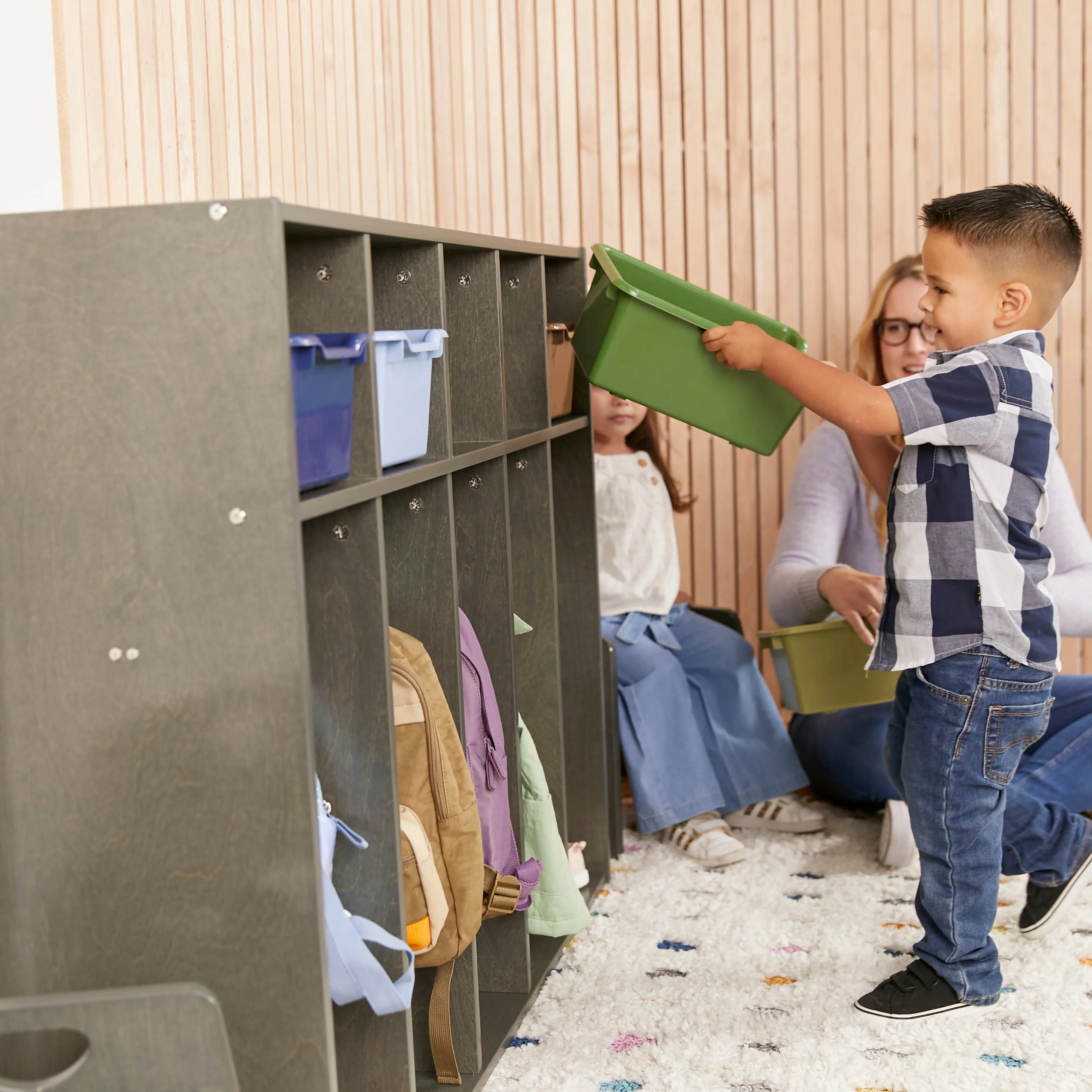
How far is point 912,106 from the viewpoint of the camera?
3482mm

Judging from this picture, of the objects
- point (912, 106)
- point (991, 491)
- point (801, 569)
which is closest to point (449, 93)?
point (912, 106)

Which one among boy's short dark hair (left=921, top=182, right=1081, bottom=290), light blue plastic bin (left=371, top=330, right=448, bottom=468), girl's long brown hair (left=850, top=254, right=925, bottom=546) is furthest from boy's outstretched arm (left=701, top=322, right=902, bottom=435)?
girl's long brown hair (left=850, top=254, right=925, bottom=546)

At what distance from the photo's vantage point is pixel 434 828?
5.73 feet

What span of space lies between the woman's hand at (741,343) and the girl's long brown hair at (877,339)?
107 cm

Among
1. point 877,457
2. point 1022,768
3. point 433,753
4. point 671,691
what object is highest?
point 877,457

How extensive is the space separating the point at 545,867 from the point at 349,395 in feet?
3.59

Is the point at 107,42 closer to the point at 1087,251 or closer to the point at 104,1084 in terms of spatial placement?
the point at 104,1084

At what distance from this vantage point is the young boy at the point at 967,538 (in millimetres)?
1946

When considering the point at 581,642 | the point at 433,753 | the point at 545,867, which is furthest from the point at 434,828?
the point at 581,642

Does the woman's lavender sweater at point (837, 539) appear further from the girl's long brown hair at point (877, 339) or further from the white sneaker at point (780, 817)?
the white sneaker at point (780, 817)

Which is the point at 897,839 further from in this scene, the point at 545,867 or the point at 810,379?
the point at 810,379

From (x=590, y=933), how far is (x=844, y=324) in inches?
78.8

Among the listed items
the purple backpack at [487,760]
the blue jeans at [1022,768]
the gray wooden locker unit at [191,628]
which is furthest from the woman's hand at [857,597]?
the gray wooden locker unit at [191,628]

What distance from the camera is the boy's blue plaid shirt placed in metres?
1.93
